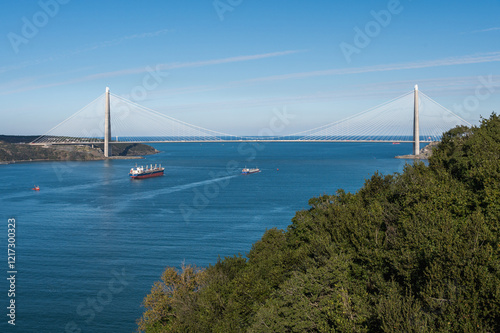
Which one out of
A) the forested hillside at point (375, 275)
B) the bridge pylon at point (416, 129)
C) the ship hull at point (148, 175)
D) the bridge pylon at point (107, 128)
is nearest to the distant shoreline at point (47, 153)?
the bridge pylon at point (107, 128)

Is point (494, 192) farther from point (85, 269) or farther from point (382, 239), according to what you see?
point (85, 269)

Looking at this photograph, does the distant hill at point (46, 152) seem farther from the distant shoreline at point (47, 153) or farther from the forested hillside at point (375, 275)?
the forested hillside at point (375, 275)

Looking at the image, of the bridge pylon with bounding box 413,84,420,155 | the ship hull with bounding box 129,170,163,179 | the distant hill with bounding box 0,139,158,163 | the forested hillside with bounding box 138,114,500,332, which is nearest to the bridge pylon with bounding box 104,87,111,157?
the distant hill with bounding box 0,139,158,163

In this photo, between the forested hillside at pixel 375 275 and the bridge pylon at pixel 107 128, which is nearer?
the forested hillside at pixel 375 275

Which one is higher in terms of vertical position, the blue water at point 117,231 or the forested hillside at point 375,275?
the forested hillside at point 375,275

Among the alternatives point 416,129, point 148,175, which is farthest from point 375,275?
point 416,129

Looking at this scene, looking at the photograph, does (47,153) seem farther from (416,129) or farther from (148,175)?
(416,129)
